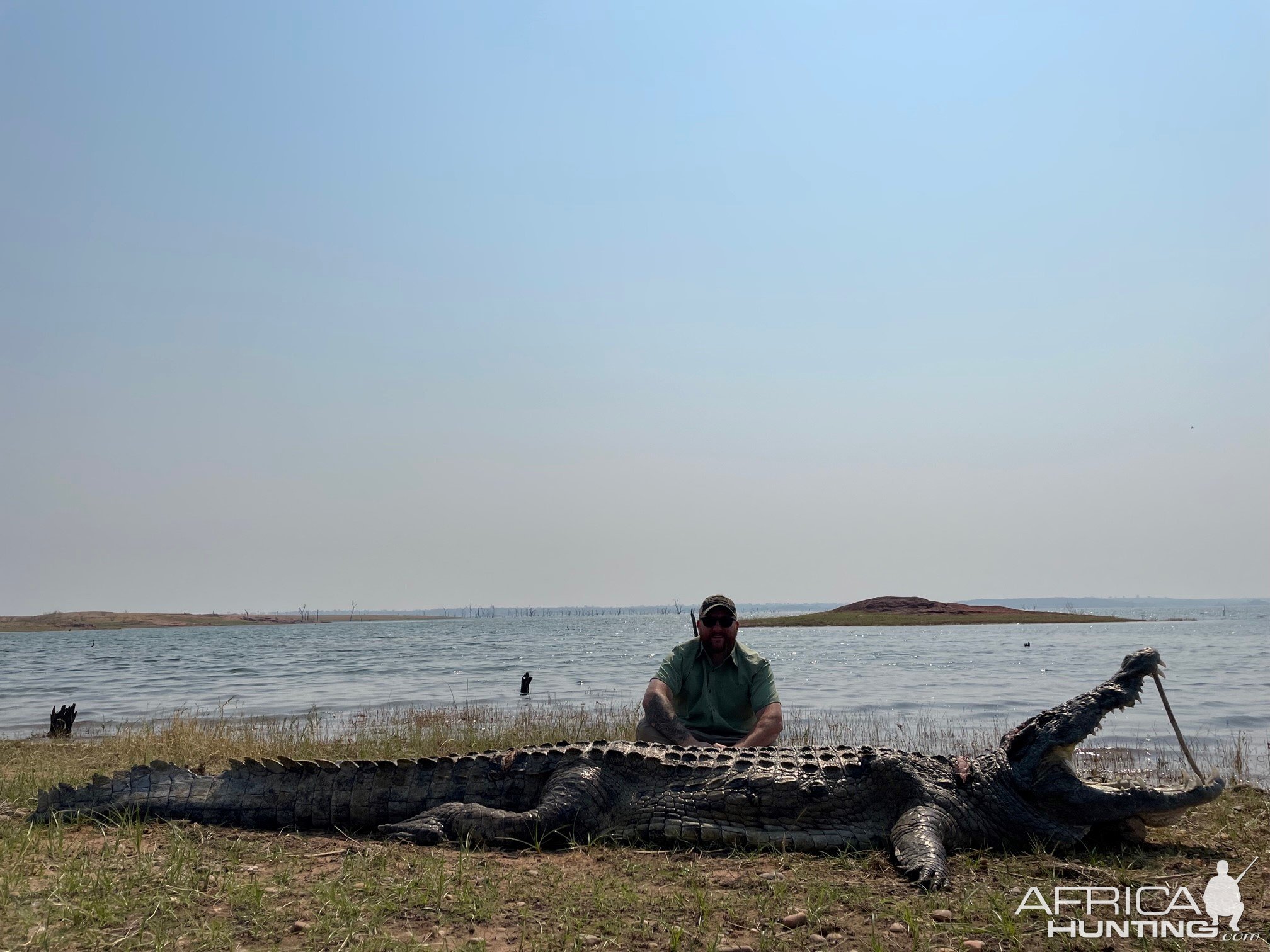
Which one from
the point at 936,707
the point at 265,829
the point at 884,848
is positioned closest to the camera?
the point at 884,848

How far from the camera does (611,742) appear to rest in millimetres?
6055

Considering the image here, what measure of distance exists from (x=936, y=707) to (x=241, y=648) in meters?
45.2

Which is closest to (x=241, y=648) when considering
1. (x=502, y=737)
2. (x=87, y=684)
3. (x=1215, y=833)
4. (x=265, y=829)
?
(x=87, y=684)

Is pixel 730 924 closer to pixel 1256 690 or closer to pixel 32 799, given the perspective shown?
pixel 32 799

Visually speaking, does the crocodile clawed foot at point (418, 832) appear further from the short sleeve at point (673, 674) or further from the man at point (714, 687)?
the short sleeve at point (673, 674)

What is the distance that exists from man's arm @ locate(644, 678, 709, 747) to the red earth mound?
7902cm

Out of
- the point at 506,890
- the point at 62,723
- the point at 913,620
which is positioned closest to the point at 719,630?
the point at 506,890

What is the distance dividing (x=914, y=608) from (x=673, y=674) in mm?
81541

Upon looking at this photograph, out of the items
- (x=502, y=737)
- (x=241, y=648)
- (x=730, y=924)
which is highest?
(x=730, y=924)

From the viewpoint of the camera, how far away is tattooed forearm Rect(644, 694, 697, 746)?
7004mm

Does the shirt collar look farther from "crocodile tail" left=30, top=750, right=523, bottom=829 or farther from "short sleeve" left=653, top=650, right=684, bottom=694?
"crocodile tail" left=30, top=750, right=523, bottom=829

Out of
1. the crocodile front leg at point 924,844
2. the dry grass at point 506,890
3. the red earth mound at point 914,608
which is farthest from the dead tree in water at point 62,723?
the red earth mound at point 914,608

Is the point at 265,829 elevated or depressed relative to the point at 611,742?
depressed

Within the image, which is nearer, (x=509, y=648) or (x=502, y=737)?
(x=502, y=737)
